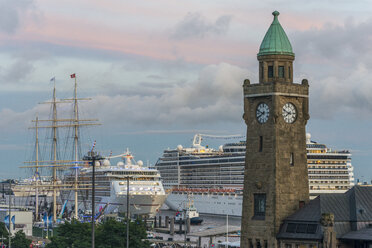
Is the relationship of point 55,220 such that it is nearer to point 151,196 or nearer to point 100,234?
point 151,196

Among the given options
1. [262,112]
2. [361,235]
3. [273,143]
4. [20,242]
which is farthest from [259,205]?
[20,242]

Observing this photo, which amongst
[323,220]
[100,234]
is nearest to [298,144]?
[323,220]

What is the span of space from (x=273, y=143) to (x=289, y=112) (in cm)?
291

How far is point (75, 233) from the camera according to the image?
90.8m

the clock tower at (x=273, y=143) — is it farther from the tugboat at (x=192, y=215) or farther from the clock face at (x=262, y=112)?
the tugboat at (x=192, y=215)

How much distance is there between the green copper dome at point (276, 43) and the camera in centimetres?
6425

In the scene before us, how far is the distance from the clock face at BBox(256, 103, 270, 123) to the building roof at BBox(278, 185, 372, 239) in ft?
24.3

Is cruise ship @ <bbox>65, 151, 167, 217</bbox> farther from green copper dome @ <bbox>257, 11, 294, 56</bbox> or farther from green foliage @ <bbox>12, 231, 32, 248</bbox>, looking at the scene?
green copper dome @ <bbox>257, 11, 294, 56</bbox>

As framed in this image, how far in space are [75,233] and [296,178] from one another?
35029mm

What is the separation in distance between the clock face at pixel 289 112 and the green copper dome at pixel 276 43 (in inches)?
163

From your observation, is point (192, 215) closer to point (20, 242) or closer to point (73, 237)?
point (20, 242)

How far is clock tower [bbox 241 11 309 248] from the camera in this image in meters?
62.9

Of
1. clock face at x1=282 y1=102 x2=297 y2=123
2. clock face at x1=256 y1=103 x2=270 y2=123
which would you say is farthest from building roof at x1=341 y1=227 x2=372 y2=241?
clock face at x1=256 y1=103 x2=270 y2=123

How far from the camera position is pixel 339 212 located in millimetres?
61031
